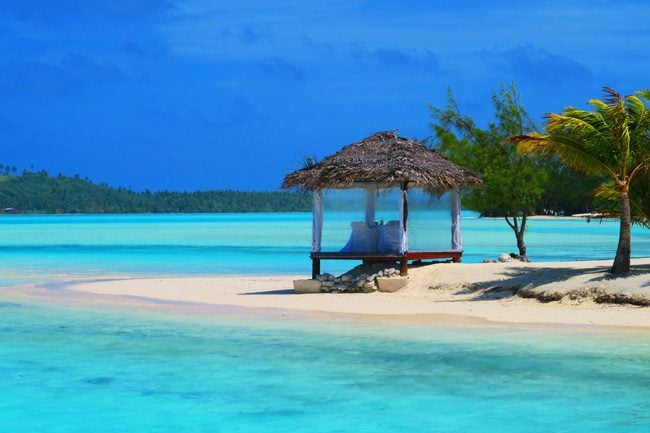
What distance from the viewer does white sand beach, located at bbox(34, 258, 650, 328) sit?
1554 cm

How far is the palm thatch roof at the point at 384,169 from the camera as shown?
18.8m

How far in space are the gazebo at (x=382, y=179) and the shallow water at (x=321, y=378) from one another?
167 inches

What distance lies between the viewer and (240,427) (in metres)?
9.44

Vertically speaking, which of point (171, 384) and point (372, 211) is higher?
point (372, 211)

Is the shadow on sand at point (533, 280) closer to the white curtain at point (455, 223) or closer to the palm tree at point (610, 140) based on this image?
the palm tree at point (610, 140)

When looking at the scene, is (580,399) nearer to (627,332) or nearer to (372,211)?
(627,332)

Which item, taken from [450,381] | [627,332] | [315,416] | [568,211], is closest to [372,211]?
[627,332]

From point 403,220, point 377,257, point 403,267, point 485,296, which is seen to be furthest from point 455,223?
point 485,296

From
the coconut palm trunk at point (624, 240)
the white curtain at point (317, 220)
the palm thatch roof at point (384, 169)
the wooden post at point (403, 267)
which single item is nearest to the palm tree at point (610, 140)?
the coconut palm trunk at point (624, 240)

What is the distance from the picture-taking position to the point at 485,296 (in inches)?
695

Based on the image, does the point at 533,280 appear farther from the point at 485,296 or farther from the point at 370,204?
the point at 370,204

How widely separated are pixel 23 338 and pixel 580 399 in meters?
8.14

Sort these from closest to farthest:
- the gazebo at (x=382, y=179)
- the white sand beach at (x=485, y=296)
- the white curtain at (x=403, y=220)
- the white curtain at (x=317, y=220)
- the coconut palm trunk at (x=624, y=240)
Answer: the white sand beach at (x=485, y=296), the coconut palm trunk at (x=624, y=240), the gazebo at (x=382, y=179), the white curtain at (x=403, y=220), the white curtain at (x=317, y=220)

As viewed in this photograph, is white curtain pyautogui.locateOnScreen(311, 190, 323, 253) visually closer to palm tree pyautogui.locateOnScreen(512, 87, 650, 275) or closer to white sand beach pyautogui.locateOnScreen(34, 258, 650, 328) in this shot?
white sand beach pyautogui.locateOnScreen(34, 258, 650, 328)
